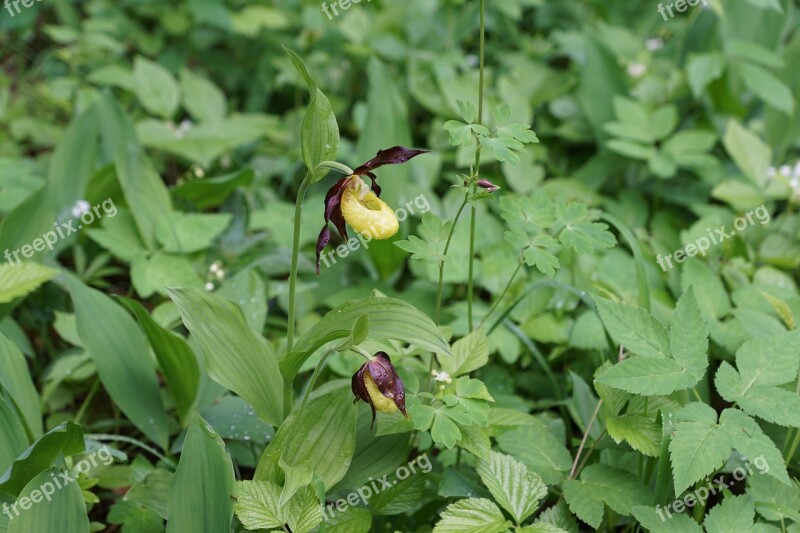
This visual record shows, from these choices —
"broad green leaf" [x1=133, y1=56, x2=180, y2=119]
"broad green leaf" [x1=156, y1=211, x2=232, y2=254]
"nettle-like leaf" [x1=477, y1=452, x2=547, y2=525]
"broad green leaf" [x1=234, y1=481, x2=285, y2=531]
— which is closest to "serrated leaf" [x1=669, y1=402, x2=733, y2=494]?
"nettle-like leaf" [x1=477, y1=452, x2=547, y2=525]

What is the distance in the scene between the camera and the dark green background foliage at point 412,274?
1465 millimetres

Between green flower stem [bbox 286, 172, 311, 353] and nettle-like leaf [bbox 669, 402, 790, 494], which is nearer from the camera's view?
nettle-like leaf [bbox 669, 402, 790, 494]

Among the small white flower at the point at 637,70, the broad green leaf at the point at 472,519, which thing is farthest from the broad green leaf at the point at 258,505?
the small white flower at the point at 637,70

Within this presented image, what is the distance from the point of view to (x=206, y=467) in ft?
4.68

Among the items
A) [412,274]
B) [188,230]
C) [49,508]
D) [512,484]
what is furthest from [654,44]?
[49,508]

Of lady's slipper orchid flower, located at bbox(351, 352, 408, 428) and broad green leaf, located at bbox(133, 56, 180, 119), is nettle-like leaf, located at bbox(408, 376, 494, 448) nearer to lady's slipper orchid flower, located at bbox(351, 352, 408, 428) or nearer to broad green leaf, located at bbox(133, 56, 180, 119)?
lady's slipper orchid flower, located at bbox(351, 352, 408, 428)

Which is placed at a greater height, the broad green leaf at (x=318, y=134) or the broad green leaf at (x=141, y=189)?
the broad green leaf at (x=318, y=134)

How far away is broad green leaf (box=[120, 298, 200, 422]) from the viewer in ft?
5.80

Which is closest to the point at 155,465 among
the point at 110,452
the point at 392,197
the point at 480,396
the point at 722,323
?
the point at 110,452

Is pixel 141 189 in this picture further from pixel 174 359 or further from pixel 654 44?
pixel 654 44

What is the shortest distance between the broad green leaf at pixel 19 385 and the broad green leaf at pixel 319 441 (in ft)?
2.03

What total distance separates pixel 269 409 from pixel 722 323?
4.15 feet

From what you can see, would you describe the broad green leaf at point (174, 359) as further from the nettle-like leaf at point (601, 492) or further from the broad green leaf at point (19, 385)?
the nettle-like leaf at point (601, 492)

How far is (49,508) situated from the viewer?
1379mm
